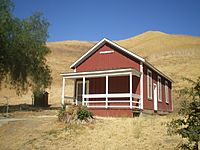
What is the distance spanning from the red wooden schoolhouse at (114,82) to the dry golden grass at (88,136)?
20.0 feet

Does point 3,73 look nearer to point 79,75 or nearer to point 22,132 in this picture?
point 79,75

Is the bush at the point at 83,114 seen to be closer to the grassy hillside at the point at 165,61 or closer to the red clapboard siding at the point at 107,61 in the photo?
the red clapboard siding at the point at 107,61

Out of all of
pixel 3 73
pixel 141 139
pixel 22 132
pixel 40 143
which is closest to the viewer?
pixel 141 139

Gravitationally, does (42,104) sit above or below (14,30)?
below

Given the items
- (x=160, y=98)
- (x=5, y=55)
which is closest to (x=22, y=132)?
(x=5, y=55)

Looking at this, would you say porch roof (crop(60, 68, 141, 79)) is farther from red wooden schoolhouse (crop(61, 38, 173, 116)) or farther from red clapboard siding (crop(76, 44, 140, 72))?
red clapboard siding (crop(76, 44, 140, 72))

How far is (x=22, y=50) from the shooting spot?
27969 millimetres

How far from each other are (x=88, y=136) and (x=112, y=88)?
10.2 meters

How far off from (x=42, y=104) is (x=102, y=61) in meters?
15.1

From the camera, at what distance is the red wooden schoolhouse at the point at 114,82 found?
21.4 meters

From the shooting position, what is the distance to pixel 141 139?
11.7 metres

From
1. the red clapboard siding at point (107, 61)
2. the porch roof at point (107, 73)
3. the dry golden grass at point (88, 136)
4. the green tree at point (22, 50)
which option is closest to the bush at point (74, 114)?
the dry golden grass at point (88, 136)

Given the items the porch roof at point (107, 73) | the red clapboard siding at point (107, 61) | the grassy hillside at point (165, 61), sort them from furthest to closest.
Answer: the grassy hillside at point (165, 61)
the red clapboard siding at point (107, 61)
the porch roof at point (107, 73)

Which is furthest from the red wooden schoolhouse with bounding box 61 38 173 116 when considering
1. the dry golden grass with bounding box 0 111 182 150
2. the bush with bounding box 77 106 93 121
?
the dry golden grass with bounding box 0 111 182 150
